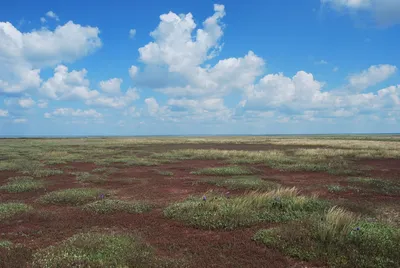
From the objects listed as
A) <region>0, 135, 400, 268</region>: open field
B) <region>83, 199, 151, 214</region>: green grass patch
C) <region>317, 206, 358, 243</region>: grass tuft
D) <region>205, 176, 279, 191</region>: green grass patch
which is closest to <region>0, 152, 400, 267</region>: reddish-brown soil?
<region>0, 135, 400, 268</region>: open field

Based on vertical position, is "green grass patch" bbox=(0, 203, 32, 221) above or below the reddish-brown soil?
above

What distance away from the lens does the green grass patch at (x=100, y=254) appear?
6.77 metres

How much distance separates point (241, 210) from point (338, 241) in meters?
3.68

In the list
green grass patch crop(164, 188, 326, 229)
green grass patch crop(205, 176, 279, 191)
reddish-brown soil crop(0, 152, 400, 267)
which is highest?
green grass patch crop(164, 188, 326, 229)

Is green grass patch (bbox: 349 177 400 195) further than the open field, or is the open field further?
green grass patch (bbox: 349 177 400 195)

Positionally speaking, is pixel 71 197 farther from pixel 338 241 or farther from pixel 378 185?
pixel 378 185

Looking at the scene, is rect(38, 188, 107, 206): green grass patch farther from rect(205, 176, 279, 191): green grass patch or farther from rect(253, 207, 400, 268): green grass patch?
rect(253, 207, 400, 268): green grass patch

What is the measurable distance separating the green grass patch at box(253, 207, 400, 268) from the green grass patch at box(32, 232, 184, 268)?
3230mm

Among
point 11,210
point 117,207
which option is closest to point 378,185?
point 117,207

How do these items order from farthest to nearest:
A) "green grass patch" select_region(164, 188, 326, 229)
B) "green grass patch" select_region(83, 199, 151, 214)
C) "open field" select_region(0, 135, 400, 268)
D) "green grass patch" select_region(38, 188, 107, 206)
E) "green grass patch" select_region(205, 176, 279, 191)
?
"green grass patch" select_region(205, 176, 279, 191) → "green grass patch" select_region(38, 188, 107, 206) → "green grass patch" select_region(83, 199, 151, 214) → "green grass patch" select_region(164, 188, 326, 229) → "open field" select_region(0, 135, 400, 268)

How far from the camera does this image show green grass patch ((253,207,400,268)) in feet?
23.0

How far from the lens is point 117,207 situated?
12.4 meters

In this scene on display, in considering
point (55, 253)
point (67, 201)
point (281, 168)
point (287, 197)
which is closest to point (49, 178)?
point (67, 201)

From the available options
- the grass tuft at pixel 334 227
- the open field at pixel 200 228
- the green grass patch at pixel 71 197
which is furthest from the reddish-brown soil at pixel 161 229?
the grass tuft at pixel 334 227
